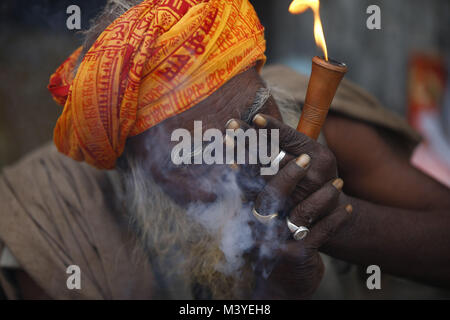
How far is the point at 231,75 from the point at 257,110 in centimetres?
16

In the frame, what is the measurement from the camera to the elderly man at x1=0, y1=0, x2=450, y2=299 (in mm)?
1405

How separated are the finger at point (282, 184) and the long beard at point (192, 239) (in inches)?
6.7

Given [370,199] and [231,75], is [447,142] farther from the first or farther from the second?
[231,75]

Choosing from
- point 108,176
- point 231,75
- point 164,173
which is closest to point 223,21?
point 231,75

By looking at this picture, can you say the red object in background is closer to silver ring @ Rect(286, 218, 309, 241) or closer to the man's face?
the man's face

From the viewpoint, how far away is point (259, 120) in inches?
50.6

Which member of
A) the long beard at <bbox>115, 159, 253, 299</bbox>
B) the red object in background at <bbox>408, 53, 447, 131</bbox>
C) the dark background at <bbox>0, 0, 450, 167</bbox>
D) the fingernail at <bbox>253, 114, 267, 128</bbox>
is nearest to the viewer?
the fingernail at <bbox>253, 114, 267, 128</bbox>

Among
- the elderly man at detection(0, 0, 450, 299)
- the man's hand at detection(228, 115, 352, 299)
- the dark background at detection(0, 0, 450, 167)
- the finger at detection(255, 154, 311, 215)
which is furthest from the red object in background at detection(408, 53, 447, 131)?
the finger at detection(255, 154, 311, 215)

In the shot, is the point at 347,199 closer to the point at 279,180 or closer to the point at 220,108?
the point at 279,180

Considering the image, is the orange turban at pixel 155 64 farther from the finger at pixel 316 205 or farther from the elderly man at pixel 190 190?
the finger at pixel 316 205

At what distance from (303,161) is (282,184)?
0.34ft

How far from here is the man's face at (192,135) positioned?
4.87 ft

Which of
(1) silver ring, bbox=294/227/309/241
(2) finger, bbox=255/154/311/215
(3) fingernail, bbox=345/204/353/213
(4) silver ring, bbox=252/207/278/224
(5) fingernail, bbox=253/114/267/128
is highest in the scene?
(5) fingernail, bbox=253/114/267/128

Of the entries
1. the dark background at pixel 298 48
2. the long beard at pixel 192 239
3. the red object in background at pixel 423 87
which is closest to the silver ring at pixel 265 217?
the long beard at pixel 192 239
